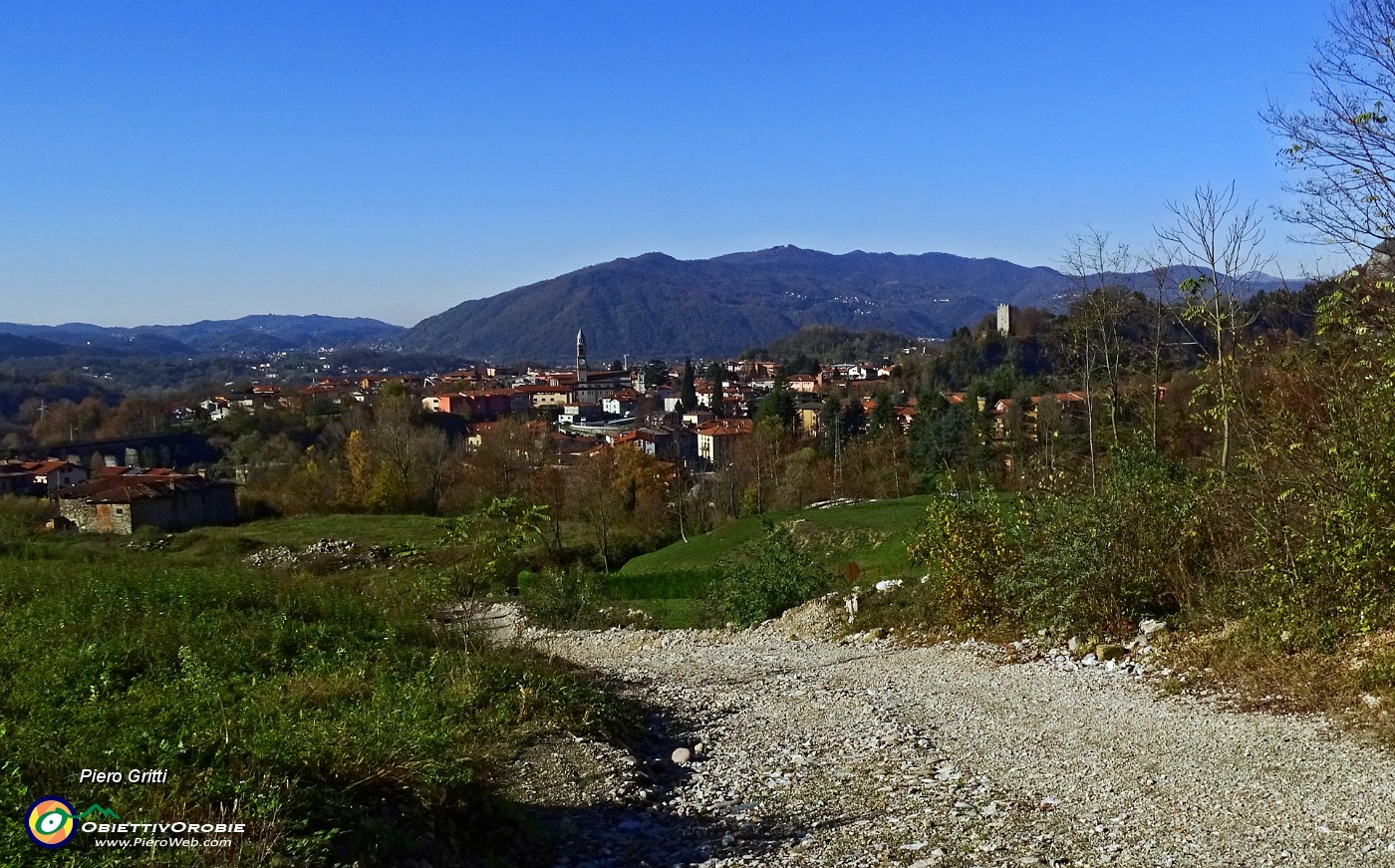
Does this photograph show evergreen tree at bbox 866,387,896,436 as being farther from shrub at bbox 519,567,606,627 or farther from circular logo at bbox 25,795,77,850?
circular logo at bbox 25,795,77,850

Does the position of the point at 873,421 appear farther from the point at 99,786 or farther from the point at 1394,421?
the point at 99,786

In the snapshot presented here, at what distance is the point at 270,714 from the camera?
6.88 m

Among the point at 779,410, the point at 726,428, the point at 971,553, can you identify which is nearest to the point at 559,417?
the point at 726,428

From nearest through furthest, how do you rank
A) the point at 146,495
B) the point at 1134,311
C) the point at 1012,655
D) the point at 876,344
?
the point at 1012,655 → the point at 1134,311 → the point at 146,495 → the point at 876,344

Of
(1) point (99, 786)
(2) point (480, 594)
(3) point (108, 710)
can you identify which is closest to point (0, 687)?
(3) point (108, 710)

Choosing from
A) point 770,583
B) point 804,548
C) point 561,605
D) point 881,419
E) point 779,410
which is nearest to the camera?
point 770,583

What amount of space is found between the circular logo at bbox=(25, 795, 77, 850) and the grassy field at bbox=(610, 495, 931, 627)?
16002 millimetres

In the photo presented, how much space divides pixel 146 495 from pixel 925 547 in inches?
1822

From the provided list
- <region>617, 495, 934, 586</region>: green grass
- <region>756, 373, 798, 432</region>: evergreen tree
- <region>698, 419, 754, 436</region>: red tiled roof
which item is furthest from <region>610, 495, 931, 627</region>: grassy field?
<region>756, 373, 798, 432</region>: evergreen tree

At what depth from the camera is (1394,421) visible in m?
8.15

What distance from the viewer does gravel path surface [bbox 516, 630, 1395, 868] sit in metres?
5.45

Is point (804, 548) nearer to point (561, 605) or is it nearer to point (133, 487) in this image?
point (561, 605)

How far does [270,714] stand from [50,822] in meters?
2.70

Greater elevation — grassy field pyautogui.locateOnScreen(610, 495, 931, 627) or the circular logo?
the circular logo
